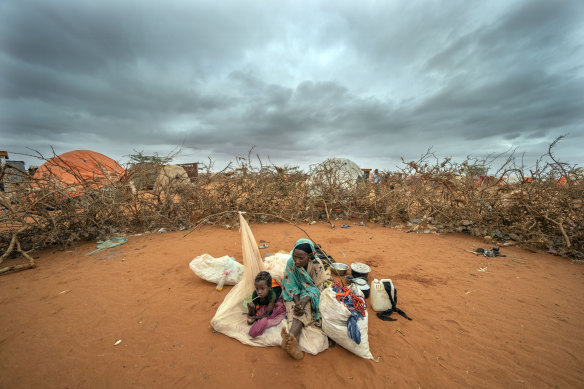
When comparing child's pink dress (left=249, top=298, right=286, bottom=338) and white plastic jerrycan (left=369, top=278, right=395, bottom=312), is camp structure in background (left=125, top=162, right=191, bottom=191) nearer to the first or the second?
child's pink dress (left=249, top=298, right=286, bottom=338)

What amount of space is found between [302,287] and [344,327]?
0.66 metres

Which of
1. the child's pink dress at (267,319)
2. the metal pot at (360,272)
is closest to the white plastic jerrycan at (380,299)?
the metal pot at (360,272)

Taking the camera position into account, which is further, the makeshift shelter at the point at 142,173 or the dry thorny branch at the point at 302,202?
the makeshift shelter at the point at 142,173

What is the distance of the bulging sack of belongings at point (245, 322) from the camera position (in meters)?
2.03

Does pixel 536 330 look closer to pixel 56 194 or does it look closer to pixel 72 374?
pixel 72 374

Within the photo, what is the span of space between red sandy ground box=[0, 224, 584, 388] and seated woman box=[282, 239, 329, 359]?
12.5 inches

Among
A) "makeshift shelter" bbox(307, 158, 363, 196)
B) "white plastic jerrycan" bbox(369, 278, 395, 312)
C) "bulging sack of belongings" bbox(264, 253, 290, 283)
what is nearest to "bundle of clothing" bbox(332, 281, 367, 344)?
"white plastic jerrycan" bbox(369, 278, 395, 312)

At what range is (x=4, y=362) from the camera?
1854mm

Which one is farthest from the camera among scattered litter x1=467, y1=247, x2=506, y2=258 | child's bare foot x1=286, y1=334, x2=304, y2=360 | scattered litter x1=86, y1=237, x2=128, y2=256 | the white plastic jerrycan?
scattered litter x1=86, y1=237, x2=128, y2=256

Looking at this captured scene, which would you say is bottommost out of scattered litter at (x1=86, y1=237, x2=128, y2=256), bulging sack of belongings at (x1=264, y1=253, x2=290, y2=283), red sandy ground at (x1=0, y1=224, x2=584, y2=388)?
red sandy ground at (x1=0, y1=224, x2=584, y2=388)

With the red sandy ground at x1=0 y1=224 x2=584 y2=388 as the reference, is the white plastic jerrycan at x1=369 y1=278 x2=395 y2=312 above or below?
above

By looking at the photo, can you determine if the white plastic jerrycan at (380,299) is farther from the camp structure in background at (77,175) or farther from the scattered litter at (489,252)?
the camp structure in background at (77,175)

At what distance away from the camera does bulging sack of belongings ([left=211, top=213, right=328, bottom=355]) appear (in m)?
2.03

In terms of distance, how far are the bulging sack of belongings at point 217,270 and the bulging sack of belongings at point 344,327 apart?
1657 mm
